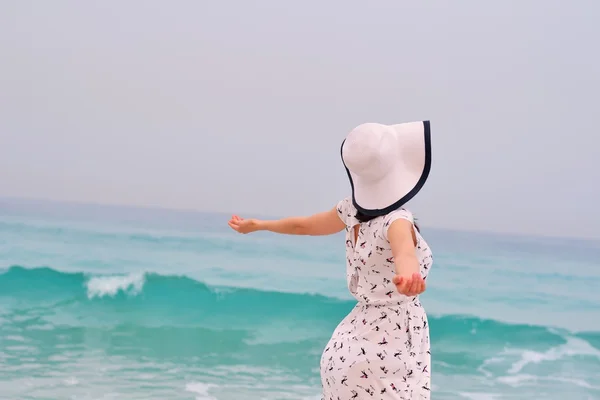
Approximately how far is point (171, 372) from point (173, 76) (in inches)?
80.3

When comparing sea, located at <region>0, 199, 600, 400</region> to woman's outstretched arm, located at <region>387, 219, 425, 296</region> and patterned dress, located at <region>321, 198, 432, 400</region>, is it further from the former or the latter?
woman's outstretched arm, located at <region>387, 219, 425, 296</region>

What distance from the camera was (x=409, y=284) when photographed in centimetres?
198

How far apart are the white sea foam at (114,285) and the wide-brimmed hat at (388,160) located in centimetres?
456

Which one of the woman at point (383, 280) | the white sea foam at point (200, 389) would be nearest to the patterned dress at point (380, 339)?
the woman at point (383, 280)

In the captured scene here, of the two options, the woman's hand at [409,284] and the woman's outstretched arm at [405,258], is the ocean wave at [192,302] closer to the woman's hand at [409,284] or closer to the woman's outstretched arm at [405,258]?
the woman's outstretched arm at [405,258]

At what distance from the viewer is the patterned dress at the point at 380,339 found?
239cm

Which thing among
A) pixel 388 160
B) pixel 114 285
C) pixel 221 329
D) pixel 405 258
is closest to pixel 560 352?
pixel 221 329

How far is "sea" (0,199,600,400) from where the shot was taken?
217 inches

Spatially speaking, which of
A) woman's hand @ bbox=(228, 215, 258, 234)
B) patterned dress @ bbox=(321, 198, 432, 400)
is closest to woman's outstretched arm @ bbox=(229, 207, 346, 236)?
woman's hand @ bbox=(228, 215, 258, 234)

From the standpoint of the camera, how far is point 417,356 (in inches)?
96.2

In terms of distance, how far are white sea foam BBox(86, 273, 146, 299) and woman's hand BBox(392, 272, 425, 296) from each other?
494 cm

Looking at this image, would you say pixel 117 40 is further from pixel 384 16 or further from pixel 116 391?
pixel 116 391

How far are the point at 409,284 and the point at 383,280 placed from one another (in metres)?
0.44

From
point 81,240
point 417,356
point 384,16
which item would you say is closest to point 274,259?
point 81,240
